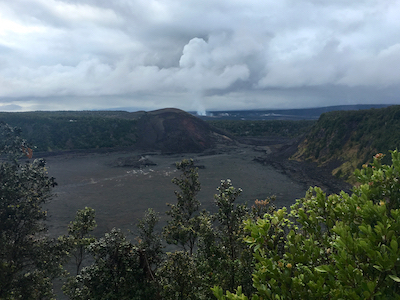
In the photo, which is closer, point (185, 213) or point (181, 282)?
point (181, 282)

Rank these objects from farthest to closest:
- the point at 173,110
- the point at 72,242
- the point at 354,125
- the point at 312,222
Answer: the point at 173,110 → the point at 354,125 → the point at 72,242 → the point at 312,222

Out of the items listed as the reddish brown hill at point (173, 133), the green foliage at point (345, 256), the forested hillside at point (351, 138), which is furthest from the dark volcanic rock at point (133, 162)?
the green foliage at point (345, 256)

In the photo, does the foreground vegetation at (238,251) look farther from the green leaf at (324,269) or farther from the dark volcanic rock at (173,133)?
the dark volcanic rock at (173,133)

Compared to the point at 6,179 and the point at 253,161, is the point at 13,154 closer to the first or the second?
the point at 6,179

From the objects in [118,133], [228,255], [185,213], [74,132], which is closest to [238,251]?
[228,255]

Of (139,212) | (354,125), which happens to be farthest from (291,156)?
(139,212)

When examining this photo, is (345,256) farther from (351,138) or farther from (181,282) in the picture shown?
(351,138)
